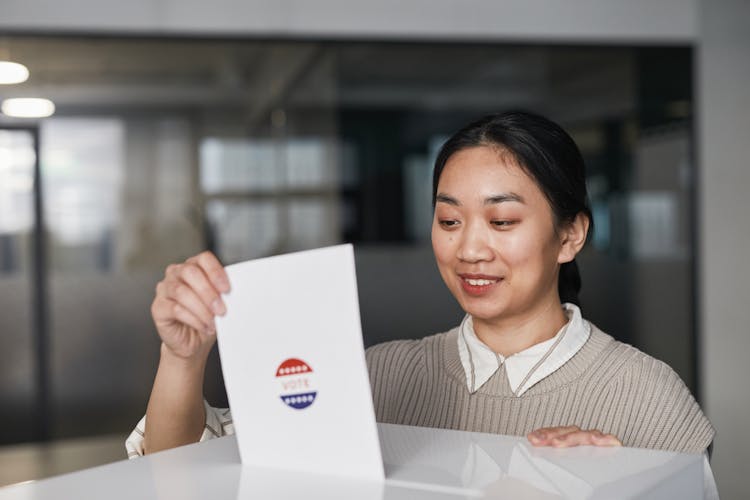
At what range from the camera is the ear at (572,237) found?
5.46ft

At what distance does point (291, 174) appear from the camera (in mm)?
4098

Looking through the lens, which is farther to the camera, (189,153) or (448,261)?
(189,153)

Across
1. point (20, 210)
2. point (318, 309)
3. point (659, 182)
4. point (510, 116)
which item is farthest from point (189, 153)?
point (318, 309)

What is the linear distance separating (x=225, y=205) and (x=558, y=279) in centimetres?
245

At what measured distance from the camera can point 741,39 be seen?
14.5 feet

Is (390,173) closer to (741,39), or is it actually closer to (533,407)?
(741,39)

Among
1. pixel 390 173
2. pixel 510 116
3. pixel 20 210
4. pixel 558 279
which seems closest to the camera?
pixel 510 116

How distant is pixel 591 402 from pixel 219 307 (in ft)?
2.83

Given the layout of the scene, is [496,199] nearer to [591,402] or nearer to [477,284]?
[477,284]

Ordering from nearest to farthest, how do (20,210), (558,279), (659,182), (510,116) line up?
(510,116), (558,279), (20,210), (659,182)

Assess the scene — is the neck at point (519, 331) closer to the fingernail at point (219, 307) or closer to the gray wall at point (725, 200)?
the fingernail at point (219, 307)

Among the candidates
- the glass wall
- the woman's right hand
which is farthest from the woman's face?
the glass wall

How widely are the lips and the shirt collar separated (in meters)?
0.14

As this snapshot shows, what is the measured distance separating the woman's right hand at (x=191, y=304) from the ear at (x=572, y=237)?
0.71 m
